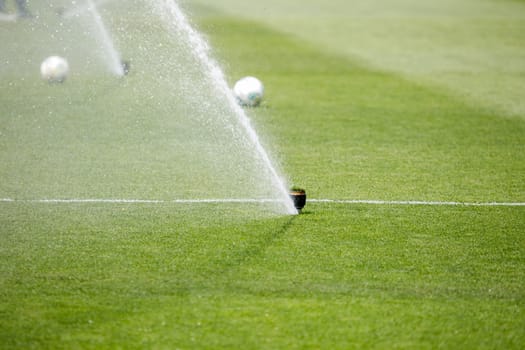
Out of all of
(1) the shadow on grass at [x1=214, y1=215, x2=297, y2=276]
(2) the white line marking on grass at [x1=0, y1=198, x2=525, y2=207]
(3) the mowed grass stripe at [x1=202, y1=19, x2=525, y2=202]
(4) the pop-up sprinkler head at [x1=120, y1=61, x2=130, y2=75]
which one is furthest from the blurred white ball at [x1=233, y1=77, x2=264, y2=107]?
(1) the shadow on grass at [x1=214, y1=215, x2=297, y2=276]

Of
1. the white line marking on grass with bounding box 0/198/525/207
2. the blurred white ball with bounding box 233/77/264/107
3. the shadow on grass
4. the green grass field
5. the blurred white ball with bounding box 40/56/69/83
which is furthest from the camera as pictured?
the blurred white ball with bounding box 40/56/69/83

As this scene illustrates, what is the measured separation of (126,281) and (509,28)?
1809cm

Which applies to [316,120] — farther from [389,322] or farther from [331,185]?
[389,322]

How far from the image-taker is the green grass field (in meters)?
4.58

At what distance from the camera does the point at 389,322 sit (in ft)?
15.1

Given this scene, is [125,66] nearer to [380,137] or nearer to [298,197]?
[380,137]

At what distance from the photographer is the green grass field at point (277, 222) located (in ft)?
15.0

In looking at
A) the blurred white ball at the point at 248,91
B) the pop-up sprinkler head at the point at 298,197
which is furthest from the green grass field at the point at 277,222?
the blurred white ball at the point at 248,91

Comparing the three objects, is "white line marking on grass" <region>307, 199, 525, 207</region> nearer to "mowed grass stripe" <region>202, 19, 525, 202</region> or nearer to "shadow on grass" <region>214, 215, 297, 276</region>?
"mowed grass stripe" <region>202, 19, 525, 202</region>

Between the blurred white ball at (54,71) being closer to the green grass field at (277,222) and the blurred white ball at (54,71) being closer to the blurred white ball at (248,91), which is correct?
the green grass field at (277,222)

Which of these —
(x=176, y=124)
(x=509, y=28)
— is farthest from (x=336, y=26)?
(x=176, y=124)

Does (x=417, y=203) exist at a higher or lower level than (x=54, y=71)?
higher

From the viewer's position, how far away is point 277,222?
255 inches

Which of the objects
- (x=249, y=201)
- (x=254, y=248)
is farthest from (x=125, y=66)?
(x=254, y=248)
